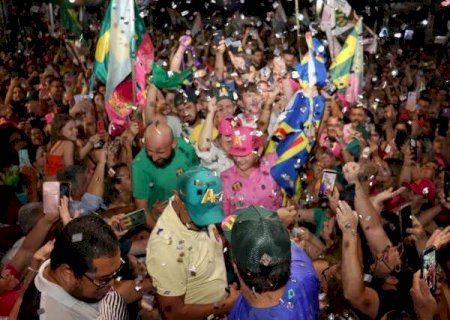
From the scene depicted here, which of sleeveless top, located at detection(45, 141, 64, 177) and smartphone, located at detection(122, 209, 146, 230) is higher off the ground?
smartphone, located at detection(122, 209, 146, 230)

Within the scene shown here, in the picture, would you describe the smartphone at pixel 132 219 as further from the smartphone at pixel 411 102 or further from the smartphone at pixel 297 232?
the smartphone at pixel 411 102

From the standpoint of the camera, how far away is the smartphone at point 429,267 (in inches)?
108

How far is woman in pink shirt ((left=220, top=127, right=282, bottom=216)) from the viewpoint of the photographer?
4.54 m

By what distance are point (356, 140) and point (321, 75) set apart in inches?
50.2

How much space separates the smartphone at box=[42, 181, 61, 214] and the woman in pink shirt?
5.27 ft

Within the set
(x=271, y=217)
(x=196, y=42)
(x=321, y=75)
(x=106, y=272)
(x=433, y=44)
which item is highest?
(x=271, y=217)

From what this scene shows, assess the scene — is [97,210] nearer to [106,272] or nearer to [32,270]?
[32,270]

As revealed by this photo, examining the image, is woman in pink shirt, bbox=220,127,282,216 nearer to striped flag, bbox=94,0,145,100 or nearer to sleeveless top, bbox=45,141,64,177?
sleeveless top, bbox=45,141,64,177

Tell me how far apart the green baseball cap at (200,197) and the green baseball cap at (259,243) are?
2.14 feet

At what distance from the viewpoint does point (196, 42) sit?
39.9 feet

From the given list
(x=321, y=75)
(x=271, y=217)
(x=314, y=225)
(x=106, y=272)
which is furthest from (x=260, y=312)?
(x=321, y=75)

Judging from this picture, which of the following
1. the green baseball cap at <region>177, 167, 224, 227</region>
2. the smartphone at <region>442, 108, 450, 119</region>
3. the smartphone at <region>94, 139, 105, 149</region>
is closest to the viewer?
the green baseball cap at <region>177, 167, 224, 227</region>

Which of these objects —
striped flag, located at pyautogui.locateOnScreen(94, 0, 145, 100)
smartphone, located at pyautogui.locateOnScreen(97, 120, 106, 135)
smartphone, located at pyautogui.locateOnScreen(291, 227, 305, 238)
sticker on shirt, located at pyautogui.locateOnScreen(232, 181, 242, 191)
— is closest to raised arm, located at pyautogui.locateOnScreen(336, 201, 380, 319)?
smartphone, located at pyautogui.locateOnScreen(291, 227, 305, 238)

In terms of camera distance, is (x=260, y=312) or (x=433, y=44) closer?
(x=260, y=312)
